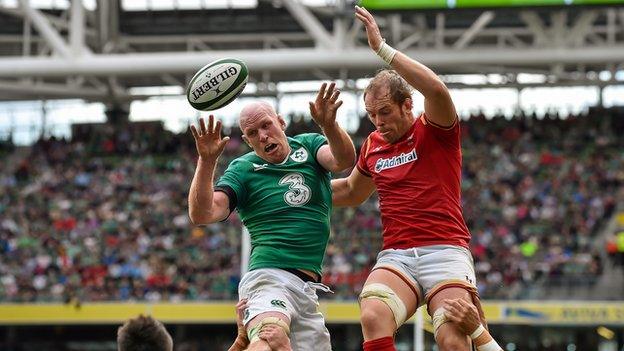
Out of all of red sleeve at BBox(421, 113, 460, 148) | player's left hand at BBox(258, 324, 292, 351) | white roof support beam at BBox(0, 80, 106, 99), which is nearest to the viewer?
player's left hand at BBox(258, 324, 292, 351)

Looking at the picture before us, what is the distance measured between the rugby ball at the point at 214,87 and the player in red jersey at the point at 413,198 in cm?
97

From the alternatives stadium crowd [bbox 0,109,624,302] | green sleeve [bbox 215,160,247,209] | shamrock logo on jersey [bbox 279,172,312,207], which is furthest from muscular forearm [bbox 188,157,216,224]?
stadium crowd [bbox 0,109,624,302]

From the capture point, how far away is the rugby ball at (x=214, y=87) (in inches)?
287

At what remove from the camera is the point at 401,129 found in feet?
22.6

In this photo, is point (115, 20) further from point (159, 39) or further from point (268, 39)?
point (268, 39)

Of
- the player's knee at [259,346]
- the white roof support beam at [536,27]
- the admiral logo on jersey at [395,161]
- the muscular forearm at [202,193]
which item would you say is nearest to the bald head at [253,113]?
the muscular forearm at [202,193]

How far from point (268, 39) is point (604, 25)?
8.95 m

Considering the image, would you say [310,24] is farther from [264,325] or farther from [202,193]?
[264,325]

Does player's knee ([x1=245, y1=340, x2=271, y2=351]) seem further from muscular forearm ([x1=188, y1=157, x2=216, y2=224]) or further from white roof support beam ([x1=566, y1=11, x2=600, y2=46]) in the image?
white roof support beam ([x1=566, y1=11, x2=600, y2=46])

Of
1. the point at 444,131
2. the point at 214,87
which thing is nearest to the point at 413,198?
the point at 444,131

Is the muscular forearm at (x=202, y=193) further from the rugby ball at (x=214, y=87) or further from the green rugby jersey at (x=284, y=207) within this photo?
the rugby ball at (x=214, y=87)

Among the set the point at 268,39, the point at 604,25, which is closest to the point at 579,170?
the point at 604,25

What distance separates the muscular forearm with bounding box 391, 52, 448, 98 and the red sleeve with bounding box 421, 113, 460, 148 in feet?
0.97

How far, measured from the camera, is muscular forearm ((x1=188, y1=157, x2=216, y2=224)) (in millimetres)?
6641
